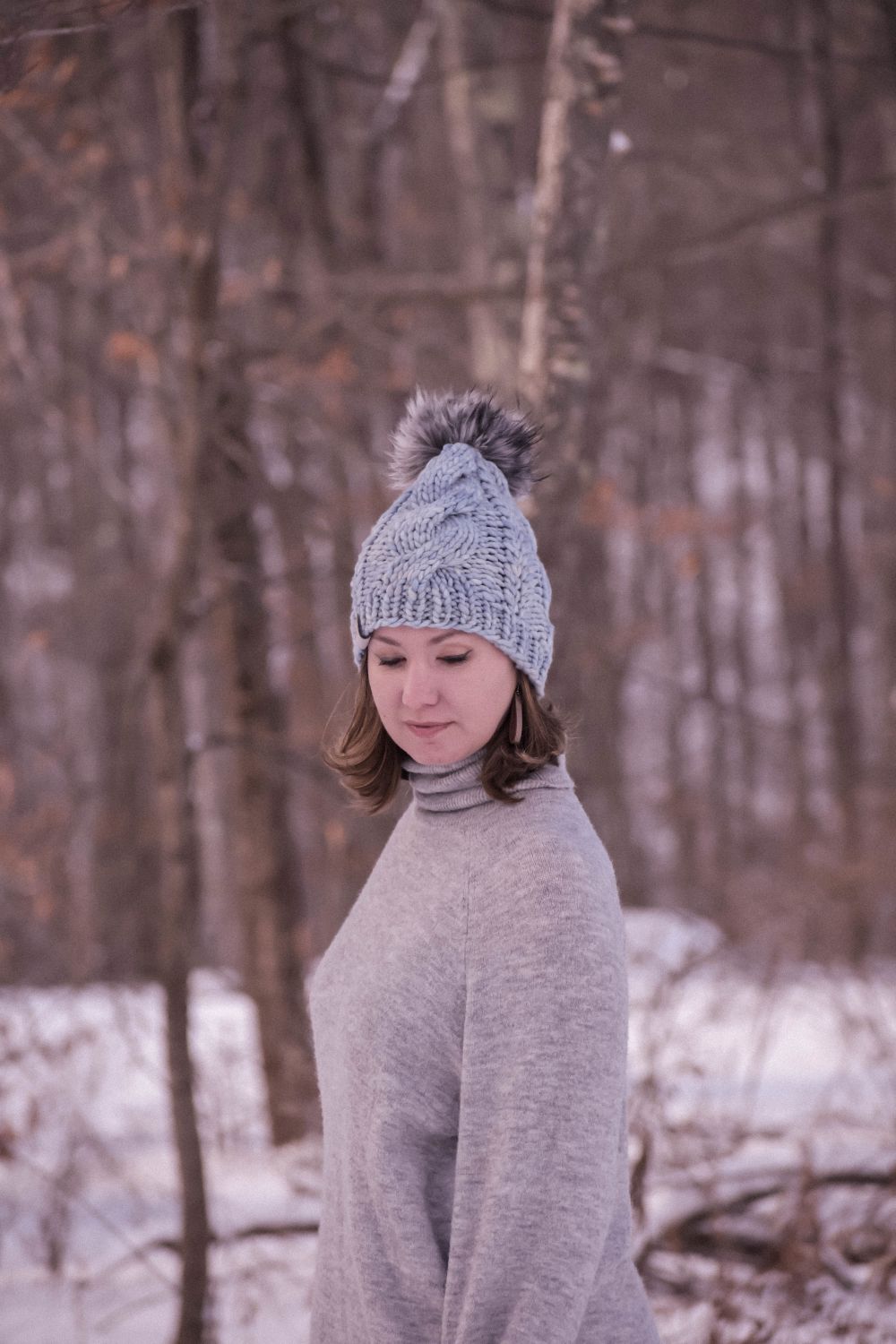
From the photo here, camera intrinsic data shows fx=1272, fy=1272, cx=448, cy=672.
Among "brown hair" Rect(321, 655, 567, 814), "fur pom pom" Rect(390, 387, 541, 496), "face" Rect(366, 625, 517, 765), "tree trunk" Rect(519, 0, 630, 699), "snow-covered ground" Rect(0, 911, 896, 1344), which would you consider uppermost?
"tree trunk" Rect(519, 0, 630, 699)

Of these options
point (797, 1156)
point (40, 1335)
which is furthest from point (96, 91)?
point (797, 1156)

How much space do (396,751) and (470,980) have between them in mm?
424

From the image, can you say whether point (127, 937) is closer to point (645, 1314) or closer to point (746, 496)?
point (645, 1314)

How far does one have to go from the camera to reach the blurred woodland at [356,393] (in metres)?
3.70

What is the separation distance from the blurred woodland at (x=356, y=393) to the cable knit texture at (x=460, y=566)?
2.06 feet

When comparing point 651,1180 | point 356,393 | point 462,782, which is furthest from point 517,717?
point 356,393

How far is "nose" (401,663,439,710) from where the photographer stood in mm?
1812

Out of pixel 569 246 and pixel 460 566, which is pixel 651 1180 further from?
pixel 460 566

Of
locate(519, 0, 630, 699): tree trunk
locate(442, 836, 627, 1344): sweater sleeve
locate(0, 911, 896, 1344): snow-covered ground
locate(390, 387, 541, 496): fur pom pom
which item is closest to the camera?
locate(442, 836, 627, 1344): sweater sleeve

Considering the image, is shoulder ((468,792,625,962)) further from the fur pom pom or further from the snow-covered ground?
the snow-covered ground

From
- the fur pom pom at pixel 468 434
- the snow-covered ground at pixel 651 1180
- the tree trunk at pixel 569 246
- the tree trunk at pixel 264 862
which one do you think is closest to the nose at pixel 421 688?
the fur pom pom at pixel 468 434

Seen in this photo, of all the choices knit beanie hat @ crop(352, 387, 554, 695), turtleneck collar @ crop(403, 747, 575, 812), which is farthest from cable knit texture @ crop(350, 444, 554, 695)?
turtleneck collar @ crop(403, 747, 575, 812)

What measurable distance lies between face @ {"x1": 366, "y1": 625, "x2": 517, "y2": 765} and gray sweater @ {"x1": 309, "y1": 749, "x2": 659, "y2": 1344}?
0.05m

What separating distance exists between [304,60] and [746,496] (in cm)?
1372
